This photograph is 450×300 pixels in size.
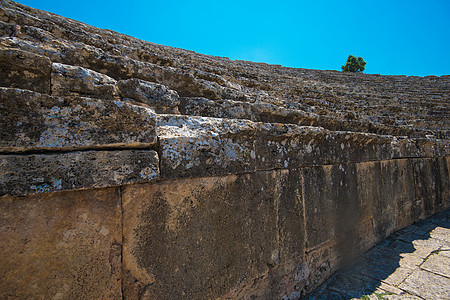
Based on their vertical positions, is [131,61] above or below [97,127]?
above

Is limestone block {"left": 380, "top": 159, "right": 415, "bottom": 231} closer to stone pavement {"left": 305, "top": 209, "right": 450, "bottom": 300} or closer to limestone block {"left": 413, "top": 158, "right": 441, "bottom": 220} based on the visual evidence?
limestone block {"left": 413, "top": 158, "right": 441, "bottom": 220}

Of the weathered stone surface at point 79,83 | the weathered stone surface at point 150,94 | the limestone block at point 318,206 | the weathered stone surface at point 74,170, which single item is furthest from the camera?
the limestone block at point 318,206

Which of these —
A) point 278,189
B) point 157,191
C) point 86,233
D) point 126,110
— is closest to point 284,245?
point 278,189

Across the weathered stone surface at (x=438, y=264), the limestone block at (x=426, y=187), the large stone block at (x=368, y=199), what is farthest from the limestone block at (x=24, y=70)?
the limestone block at (x=426, y=187)

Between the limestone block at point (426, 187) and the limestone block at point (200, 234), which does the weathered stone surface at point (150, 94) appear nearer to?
the limestone block at point (200, 234)

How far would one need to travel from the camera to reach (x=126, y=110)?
1294 millimetres

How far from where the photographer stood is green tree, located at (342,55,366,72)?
1078 inches

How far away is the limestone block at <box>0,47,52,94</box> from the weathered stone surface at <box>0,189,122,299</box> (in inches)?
23.6

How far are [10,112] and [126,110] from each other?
0.48 meters

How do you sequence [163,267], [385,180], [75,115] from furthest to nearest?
[385,180] → [163,267] → [75,115]

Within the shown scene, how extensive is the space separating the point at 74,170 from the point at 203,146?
0.73 m

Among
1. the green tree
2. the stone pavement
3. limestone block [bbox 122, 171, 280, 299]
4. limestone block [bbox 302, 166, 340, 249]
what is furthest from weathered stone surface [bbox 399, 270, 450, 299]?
the green tree

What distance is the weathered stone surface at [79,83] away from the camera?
1330 millimetres

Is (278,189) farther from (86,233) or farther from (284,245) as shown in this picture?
(86,233)
